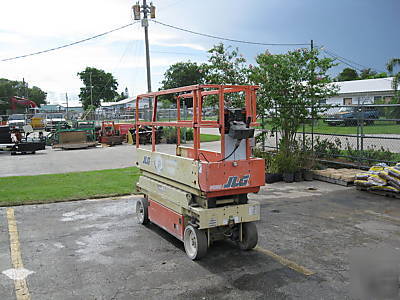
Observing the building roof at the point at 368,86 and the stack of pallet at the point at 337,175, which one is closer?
the stack of pallet at the point at 337,175

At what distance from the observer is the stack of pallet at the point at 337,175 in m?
10.8

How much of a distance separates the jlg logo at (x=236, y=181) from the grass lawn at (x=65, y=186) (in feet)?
17.5

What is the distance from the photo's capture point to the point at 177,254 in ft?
19.7

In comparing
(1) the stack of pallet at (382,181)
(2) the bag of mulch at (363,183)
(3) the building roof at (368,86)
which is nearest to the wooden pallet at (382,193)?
(1) the stack of pallet at (382,181)

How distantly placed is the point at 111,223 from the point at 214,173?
3.24m

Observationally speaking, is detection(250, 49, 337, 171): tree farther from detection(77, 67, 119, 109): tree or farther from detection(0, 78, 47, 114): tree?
detection(77, 67, 119, 109): tree

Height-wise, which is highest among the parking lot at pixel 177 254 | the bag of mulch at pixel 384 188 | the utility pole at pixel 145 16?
the utility pole at pixel 145 16

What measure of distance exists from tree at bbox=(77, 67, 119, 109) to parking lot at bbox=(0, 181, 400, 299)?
270 ft

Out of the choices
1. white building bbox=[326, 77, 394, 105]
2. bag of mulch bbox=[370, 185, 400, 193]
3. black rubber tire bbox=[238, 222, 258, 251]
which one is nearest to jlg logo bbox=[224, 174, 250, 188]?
black rubber tire bbox=[238, 222, 258, 251]

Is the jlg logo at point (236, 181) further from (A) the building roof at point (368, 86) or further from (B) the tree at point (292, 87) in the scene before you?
(A) the building roof at point (368, 86)

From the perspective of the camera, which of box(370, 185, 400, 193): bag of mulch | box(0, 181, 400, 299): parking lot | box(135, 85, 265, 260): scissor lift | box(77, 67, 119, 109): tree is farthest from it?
box(77, 67, 119, 109): tree

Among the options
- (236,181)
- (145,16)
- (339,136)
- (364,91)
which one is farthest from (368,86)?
(236,181)

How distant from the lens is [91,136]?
26172 millimetres

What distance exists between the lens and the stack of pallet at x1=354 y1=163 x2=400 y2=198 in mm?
9320
